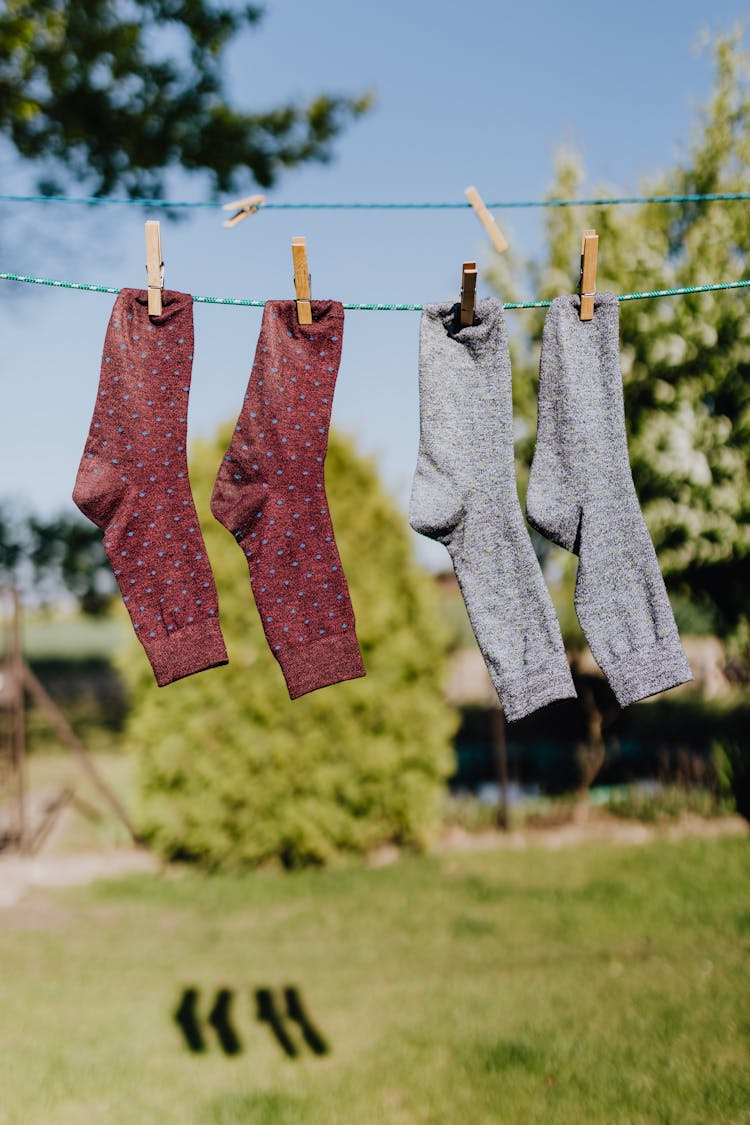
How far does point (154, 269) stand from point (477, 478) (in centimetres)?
100

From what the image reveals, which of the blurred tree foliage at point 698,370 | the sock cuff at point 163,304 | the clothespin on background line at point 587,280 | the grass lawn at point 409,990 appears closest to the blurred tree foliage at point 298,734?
the grass lawn at point 409,990

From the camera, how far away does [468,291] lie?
248 cm

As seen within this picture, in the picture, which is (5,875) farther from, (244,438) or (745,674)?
(745,674)

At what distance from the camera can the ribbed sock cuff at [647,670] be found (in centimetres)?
248

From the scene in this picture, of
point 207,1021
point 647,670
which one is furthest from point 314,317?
point 207,1021

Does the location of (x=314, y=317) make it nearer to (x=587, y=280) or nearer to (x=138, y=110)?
(x=587, y=280)

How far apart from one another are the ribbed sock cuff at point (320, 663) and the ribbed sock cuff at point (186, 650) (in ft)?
0.55

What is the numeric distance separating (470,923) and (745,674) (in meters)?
4.78

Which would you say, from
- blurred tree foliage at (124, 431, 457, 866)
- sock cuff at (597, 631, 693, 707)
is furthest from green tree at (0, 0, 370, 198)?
sock cuff at (597, 631, 693, 707)

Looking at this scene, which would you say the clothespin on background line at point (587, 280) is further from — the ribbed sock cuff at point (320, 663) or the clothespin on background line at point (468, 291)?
the ribbed sock cuff at point (320, 663)

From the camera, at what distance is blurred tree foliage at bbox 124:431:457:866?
6648 millimetres

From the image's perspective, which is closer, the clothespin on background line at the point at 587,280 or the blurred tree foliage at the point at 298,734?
the clothespin on background line at the point at 587,280

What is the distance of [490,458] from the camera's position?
2.58 metres

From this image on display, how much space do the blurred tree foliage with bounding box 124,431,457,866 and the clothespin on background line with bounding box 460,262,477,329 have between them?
4.34 m
